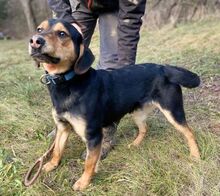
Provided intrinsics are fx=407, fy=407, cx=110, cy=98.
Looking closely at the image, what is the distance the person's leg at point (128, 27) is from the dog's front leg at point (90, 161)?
963 mm

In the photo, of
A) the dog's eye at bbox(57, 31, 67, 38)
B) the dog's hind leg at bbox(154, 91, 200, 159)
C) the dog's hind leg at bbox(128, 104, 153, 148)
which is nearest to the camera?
the dog's eye at bbox(57, 31, 67, 38)

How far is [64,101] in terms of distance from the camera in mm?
3102

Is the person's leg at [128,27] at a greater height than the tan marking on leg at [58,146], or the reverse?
the person's leg at [128,27]

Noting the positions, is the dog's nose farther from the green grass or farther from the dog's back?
the green grass

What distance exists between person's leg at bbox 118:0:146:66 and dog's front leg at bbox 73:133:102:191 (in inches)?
37.9

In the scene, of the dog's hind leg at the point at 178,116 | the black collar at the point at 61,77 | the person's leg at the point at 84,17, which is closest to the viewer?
the black collar at the point at 61,77

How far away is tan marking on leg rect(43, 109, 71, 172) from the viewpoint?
3.38m

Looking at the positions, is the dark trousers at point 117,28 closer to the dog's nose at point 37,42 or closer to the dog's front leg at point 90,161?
the dog's front leg at point 90,161

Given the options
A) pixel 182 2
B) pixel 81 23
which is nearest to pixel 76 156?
pixel 81 23

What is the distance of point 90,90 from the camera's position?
314cm

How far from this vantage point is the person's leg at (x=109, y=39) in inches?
161

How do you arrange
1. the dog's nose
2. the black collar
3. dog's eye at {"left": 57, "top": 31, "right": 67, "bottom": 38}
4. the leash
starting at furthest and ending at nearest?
the leash
the black collar
dog's eye at {"left": 57, "top": 31, "right": 67, "bottom": 38}
the dog's nose

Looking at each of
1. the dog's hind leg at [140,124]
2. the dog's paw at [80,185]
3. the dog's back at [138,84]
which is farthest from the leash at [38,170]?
the dog's hind leg at [140,124]

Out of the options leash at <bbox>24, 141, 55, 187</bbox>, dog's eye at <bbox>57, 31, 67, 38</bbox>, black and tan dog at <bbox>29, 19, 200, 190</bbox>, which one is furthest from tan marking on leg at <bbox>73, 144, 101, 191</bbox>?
dog's eye at <bbox>57, 31, 67, 38</bbox>
